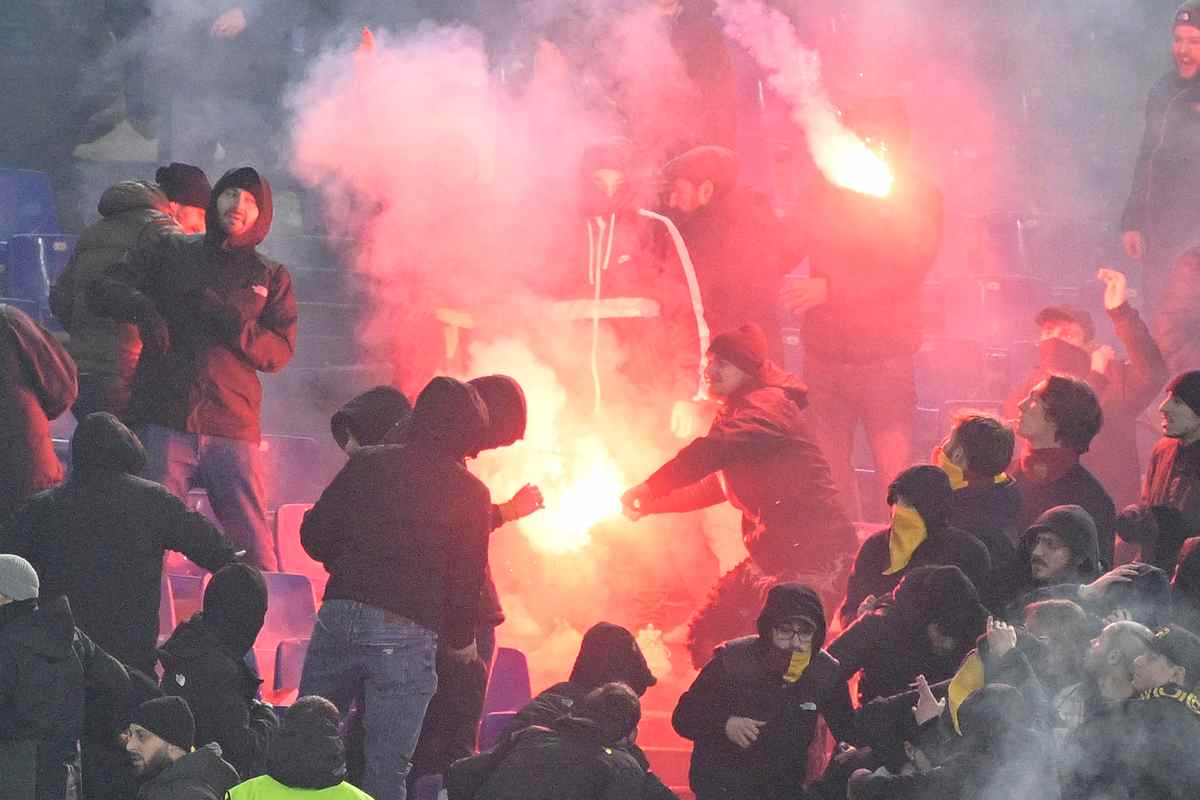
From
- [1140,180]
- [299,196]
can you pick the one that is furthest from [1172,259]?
[299,196]

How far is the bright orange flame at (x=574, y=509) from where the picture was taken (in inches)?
422

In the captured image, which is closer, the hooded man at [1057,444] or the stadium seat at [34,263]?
the hooded man at [1057,444]

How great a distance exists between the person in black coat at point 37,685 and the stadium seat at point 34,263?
19.2 feet

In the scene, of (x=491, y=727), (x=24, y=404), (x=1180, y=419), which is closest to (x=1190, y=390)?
(x=1180, y=419)

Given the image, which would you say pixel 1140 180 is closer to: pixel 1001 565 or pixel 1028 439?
pixel 1028 439

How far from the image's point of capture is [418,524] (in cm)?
646

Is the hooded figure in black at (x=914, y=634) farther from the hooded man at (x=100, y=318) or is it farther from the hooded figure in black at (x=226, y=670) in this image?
the hooded man at (x=100, y=318)

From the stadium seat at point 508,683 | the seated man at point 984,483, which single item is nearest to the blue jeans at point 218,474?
the stadium seat at point 508,683

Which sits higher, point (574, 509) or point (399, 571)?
point (399, 571)

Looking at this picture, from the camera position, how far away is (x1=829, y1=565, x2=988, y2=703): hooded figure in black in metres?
6.62

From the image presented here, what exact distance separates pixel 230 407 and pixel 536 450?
9.54ft

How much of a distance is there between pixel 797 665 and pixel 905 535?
0.85 meters

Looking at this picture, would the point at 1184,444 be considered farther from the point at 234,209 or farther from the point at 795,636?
the point at 234,209

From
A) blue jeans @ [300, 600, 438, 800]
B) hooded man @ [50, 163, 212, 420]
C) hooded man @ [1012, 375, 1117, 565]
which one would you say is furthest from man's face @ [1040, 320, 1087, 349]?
blue jeans @ [300, 600, 438, 800]
